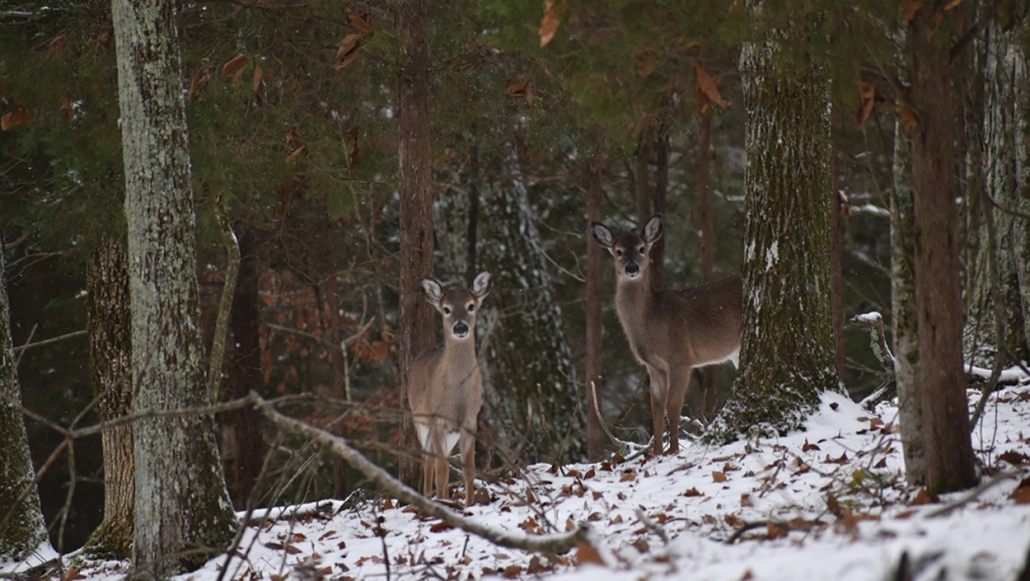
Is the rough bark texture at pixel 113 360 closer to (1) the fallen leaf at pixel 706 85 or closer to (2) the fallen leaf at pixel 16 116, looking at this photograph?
(2) the fallen leaf at pixel 16 116

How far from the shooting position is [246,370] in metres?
12.8

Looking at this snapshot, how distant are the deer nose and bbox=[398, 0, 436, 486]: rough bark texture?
546 millimetres

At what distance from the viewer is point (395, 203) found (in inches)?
664

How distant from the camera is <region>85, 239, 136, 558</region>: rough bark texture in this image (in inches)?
330

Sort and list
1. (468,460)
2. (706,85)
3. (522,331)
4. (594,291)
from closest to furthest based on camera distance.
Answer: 1. (706,85)
2. (468,460)
3. (594,291)
4. (522,331)

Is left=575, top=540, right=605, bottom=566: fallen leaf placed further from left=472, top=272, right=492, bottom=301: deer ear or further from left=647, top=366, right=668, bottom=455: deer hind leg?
left=472, top=272, right=492, bottom=301: deer ear

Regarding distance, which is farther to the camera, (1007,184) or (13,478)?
(13,478)

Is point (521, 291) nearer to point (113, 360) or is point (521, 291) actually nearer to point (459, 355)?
point (459, 355)

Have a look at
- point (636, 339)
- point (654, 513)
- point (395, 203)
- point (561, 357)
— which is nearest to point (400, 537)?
point (654, 513)

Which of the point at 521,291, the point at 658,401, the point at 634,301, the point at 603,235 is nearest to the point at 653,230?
the point at 603,235

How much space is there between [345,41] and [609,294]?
1190 cm

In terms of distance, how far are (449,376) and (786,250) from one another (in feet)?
9.90

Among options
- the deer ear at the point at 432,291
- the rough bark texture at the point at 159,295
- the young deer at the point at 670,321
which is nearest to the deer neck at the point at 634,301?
the young deer at the point at 670,321

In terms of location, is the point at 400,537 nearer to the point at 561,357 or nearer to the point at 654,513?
A: the point at 654,513
